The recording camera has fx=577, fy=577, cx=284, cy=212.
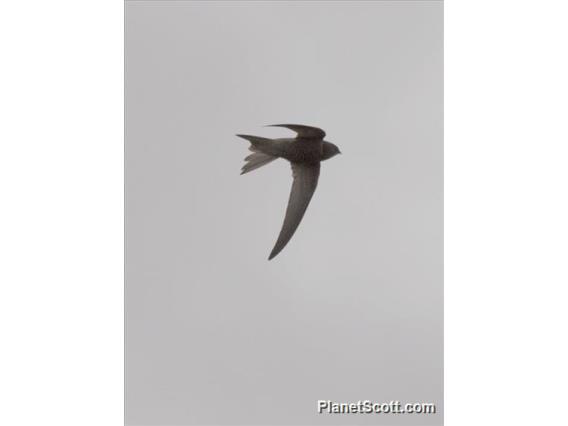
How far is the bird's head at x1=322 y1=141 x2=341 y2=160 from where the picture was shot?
16.8ft

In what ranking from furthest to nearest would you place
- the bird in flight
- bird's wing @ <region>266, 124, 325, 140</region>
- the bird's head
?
the bird's head < the bird in flight < bird's wing @ <region>266, 124, 325, 140</region>

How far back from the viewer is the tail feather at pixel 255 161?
4.97 metres

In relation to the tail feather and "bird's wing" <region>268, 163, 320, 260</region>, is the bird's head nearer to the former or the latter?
"bird's wing" <region>268, 163, 320, 260</region>

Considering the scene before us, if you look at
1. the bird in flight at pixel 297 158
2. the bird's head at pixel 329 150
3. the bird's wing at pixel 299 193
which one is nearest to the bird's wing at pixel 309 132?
the bird in flight at pixel 297 158

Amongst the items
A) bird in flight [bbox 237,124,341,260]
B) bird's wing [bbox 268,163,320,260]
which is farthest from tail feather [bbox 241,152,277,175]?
bird's wing [bbox 268,163,320,260]

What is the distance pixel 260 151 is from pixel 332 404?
10.5 feet

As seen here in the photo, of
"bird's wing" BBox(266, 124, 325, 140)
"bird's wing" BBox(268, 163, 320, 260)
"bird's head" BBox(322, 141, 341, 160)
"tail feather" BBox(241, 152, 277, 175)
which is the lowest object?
"bird's wing" BBox(268, 163, 320, 260)

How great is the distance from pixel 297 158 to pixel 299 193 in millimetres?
355

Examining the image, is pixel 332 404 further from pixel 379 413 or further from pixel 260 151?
pixel 260 151

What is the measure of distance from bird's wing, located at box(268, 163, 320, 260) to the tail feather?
0.28 m

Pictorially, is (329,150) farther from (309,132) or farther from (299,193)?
(299,193)

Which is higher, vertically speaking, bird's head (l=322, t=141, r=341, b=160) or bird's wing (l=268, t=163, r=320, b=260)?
bird's head (l=322, t=141, r=341, b=160)

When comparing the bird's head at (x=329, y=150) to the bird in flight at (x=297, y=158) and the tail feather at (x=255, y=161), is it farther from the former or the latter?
the tail feather at (x=255, y=161)

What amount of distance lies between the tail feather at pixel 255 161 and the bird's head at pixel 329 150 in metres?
0.47
